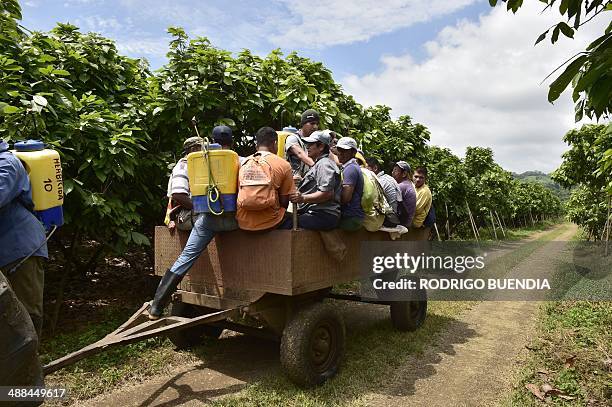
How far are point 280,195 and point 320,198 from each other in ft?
1.27

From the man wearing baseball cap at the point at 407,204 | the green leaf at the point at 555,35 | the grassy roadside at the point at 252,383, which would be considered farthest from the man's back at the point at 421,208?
the green leaf at the point at 555,35

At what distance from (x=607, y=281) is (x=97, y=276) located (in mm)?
11154

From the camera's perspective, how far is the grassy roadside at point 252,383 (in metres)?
3.92

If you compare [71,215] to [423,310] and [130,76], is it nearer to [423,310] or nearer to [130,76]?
[130,76]

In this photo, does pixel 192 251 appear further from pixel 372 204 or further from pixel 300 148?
pixel 372 204

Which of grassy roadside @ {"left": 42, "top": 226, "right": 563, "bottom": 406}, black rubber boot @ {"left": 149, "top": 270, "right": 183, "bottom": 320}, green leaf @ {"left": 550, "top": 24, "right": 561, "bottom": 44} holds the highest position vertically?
green leaf @ {"left": 550, "top": 24, "right": 561, "bottom": 44}

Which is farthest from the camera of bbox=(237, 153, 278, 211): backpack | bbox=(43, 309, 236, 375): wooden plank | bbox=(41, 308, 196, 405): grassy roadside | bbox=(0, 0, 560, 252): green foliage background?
bbox=(0, 0, 560, 252): green foliage background

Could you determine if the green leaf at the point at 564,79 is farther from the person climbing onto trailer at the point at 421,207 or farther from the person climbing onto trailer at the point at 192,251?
the person climbing onto trailer at the point at 421,207

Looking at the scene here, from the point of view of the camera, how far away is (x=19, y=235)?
125 inches

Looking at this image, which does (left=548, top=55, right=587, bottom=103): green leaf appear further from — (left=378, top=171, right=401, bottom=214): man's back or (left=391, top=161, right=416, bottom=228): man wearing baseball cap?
(left=391, top=161, right=416, bottom=228): man wearing baseball cap

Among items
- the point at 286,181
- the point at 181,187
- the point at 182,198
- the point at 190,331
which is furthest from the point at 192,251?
the point at 190,331

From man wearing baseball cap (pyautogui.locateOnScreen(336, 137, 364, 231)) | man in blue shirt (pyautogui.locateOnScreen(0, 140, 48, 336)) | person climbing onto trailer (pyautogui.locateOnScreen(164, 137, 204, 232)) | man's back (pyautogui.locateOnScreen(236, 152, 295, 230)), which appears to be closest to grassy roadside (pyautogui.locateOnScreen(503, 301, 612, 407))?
man wearing baseball cap (pyautogui.locateOnScreen(336, 137, 364, 231))

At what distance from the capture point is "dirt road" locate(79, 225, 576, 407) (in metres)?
4.01

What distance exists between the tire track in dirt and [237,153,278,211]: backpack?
2031 mm
